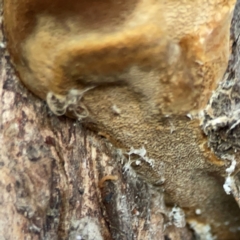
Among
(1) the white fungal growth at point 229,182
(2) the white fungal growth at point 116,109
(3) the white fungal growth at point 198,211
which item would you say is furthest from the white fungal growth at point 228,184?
(2) the white fungal growth at point 116,109

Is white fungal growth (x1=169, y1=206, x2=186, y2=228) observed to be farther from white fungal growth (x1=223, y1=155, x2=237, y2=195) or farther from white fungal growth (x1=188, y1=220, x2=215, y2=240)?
white fungal growth (x1=223, y1=155, x2=237, y2=195)

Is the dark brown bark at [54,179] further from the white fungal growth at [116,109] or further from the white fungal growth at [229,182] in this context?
the white fungal growth at [229,182]

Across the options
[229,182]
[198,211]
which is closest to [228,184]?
[229,182]

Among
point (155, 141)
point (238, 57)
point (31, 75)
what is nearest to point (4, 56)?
point (31, 75)

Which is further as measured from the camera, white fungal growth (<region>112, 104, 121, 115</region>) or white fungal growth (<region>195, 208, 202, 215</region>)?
white fungal growth (<region>195, 208, 202, 215</region>)

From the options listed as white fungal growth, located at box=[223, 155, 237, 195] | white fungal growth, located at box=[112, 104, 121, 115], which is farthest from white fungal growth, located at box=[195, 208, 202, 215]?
white fungal growth, located at box=[112, 104, 121, 115]

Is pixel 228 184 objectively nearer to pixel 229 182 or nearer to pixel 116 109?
pixel 229 182
